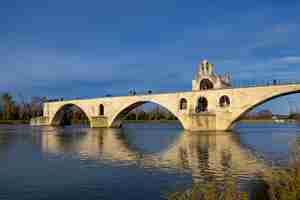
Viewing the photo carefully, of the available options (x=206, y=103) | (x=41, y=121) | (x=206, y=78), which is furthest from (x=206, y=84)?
(x=41, y=121)

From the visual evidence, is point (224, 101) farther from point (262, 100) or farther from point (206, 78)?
point (206, 78)

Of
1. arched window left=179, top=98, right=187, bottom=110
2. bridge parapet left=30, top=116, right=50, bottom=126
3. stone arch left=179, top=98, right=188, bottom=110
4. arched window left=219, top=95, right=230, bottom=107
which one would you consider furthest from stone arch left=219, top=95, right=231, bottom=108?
bridge parapet left=30, top=116, right=50, bottom=126

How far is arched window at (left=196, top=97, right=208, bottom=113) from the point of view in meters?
60.5

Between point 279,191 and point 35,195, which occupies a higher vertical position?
point 279,191

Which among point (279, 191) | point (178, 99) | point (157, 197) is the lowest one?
point (157, 197)

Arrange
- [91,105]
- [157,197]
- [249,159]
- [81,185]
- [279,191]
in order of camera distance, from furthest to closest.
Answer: [91,105], [249,159], [81,185], [157,197], [279,191]

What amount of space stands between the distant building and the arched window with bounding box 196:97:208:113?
491 cm

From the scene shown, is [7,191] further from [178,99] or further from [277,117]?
[277,117]

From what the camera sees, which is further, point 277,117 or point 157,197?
point 277,117

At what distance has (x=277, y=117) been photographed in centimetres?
14525

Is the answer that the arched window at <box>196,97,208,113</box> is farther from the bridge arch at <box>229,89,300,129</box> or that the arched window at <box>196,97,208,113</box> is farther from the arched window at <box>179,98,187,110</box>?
the bridge arch at <box>229,89,300,129</box>

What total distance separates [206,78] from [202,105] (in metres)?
7.13

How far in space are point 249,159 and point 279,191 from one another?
1536cm

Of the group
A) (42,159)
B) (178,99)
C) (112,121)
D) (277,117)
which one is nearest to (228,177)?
(42,159)
